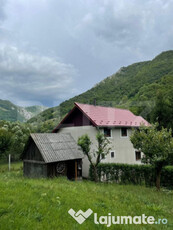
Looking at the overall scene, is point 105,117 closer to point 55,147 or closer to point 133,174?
point 55,147

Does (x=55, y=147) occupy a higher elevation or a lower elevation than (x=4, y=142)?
higher

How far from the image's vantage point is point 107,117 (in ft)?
71.8

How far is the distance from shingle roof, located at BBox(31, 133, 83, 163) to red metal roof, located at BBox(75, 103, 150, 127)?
12.2 ft

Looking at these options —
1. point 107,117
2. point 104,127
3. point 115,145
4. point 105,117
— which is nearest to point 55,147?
point 104,127

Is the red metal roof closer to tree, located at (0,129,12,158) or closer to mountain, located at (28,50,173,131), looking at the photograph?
mountain, located at (28,50,173,131)

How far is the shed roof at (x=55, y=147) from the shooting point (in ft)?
51.6

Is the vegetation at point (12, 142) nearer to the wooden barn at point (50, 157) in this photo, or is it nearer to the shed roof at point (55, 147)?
the wooden barn at point (50, 157)

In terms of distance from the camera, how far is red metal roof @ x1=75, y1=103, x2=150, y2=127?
2007 cm

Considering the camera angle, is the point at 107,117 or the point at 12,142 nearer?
the point at 107,117

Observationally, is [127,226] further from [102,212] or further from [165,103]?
[165,103]

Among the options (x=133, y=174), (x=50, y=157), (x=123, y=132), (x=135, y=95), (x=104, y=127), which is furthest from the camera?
(x=135, y=95)

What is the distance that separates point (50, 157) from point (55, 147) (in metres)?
1.52

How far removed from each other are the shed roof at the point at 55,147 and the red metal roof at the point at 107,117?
373 cm

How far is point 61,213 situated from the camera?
4.75 m
